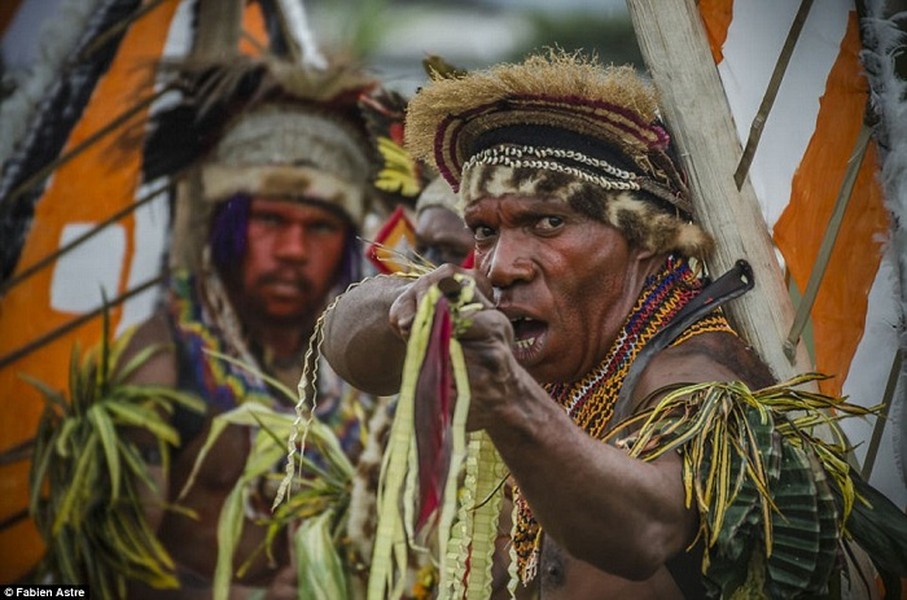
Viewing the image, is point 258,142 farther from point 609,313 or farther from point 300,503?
point 609,313

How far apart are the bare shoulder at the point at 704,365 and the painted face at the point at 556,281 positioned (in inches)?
7.2

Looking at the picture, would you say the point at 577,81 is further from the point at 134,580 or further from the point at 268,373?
the point at 134,580

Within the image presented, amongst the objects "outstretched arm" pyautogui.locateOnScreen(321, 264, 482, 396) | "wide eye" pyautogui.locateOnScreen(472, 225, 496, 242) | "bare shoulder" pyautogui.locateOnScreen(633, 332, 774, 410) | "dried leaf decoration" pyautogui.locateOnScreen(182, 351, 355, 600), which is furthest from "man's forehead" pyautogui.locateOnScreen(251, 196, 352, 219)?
"bare shoulder" pyautogui.locateOnScreen(633, 332, 774, 410)

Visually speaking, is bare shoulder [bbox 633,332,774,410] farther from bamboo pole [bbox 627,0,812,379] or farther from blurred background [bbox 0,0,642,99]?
blurred background [bbox 0,0,642,99]

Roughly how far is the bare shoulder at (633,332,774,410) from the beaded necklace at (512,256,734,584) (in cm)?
3

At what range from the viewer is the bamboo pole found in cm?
314

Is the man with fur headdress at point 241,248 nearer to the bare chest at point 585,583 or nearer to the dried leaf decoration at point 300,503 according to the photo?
the dried leaf decoration at point 300,503

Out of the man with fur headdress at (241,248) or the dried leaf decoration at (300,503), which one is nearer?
the dried leaf decoration at (300,503)

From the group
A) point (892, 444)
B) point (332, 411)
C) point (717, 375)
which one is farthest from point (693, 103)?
point (332, 411)

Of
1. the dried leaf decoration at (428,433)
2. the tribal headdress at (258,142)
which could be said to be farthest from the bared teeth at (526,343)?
the tribal headdress at (258,142)

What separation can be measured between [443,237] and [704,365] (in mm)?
2347

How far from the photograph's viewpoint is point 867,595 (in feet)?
9.80

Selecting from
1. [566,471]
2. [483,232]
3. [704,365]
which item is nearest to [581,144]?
[483,232]

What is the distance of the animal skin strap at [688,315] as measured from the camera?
288 cm
